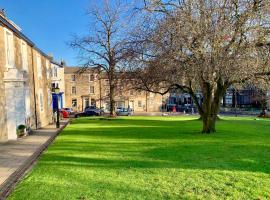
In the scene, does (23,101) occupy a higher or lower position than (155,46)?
lower

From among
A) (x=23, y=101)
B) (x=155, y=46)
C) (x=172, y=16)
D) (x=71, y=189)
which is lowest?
(x=71, y=189)

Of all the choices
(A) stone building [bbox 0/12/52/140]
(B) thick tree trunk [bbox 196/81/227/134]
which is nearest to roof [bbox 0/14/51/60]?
(A) stone building [bbox 0/12/52/140]

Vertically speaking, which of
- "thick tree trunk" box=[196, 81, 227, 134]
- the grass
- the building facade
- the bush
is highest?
the building facade

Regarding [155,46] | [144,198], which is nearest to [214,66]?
[155,46]

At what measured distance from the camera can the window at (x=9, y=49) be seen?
17.6m

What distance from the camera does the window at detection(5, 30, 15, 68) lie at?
1764cm

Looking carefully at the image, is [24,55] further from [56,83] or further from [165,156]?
[56,83]

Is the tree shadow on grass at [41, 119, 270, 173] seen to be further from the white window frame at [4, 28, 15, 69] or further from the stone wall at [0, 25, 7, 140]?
the white window frame at [4, 28, 15, 69]

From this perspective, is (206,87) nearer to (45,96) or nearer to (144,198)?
(144,198)

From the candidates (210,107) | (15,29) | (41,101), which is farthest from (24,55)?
(210,107)

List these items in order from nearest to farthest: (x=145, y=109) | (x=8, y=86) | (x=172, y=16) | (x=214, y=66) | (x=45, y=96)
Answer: (x=214, y=66), (x=172, y=16), (x=8, y=86), (x=45, y=96), (x=145, y=109)

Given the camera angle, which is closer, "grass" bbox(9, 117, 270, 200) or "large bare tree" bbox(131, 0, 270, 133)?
"grass" bbox(9, 117, 270, 200)

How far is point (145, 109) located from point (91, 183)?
6947 cm

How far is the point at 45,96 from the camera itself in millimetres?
29625
